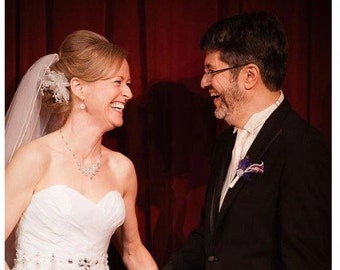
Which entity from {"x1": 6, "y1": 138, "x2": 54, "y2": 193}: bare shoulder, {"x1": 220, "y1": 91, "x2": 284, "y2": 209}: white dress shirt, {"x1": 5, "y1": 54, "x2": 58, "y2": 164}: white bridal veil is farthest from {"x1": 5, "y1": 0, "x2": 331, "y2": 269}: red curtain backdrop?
{"x1": 6, "y1": 138, "x2": 54, "y2": 193}: bare shoulder

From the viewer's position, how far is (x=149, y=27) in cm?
269

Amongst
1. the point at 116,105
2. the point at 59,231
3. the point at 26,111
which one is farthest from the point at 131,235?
the point at 26,111

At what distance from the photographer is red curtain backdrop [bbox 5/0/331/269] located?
267cm

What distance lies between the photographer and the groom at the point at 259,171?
190 cm

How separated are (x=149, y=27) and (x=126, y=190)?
856mm

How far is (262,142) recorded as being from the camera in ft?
6.80

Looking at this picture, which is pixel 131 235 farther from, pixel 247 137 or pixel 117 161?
pixel 247 137

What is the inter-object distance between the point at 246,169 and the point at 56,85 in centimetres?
84

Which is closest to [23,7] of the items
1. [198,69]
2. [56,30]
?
[56,30]

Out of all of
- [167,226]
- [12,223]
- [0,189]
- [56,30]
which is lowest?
[167,226]

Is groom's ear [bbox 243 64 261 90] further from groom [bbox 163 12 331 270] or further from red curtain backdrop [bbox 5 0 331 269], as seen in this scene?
red curtain backdrop [bbox 5 0 331 269]

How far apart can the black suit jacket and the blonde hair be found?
668mm

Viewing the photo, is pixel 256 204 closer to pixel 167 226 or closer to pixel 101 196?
pixel 101 196

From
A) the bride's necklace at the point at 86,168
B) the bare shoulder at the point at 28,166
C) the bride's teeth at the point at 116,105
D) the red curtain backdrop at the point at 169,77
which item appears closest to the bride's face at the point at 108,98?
the bride's teeth at the point at 116,105
